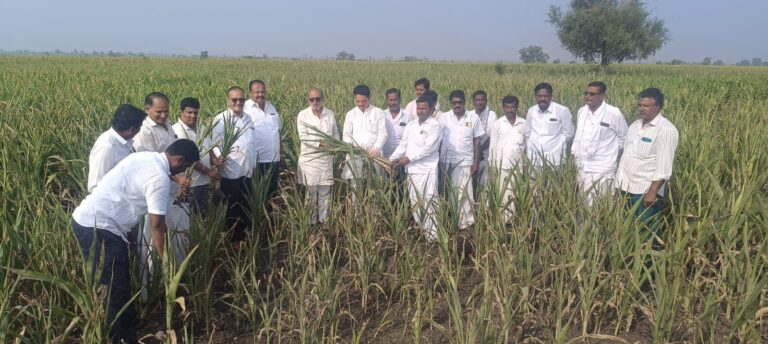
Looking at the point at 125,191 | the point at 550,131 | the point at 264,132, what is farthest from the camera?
the point at 550,131

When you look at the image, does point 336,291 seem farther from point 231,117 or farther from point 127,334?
point 231,117

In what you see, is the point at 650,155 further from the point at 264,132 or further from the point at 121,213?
the point at 121,213

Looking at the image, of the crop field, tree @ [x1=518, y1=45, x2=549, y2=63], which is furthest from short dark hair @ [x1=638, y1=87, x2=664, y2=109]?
tree @ [x1=518, y1=45, x2=549, y2=63]

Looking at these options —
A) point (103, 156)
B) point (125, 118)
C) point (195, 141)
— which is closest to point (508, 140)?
point (195, 141)

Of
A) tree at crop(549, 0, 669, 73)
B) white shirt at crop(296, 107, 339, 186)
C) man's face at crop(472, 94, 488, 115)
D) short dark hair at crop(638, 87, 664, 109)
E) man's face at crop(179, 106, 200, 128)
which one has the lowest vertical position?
white shirt at crop(296, 107, 339, 186)

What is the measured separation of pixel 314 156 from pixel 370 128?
64cm

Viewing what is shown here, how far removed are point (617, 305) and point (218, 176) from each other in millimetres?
3111

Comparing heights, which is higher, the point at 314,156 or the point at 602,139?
the point at 602,139

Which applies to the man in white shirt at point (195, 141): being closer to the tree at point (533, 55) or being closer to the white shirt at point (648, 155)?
the white shirt at point (648, 155)

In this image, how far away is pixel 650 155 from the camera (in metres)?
3.98

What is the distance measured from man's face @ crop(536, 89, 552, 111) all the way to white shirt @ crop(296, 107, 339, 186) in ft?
7.05

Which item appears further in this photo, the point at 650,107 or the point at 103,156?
the point at 650,107

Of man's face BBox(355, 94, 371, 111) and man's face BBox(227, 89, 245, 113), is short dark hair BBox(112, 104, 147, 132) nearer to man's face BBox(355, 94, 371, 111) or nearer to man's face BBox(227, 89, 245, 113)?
man's face BBox(227, 89, 245, 113)

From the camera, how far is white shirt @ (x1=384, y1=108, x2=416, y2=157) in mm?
5461
